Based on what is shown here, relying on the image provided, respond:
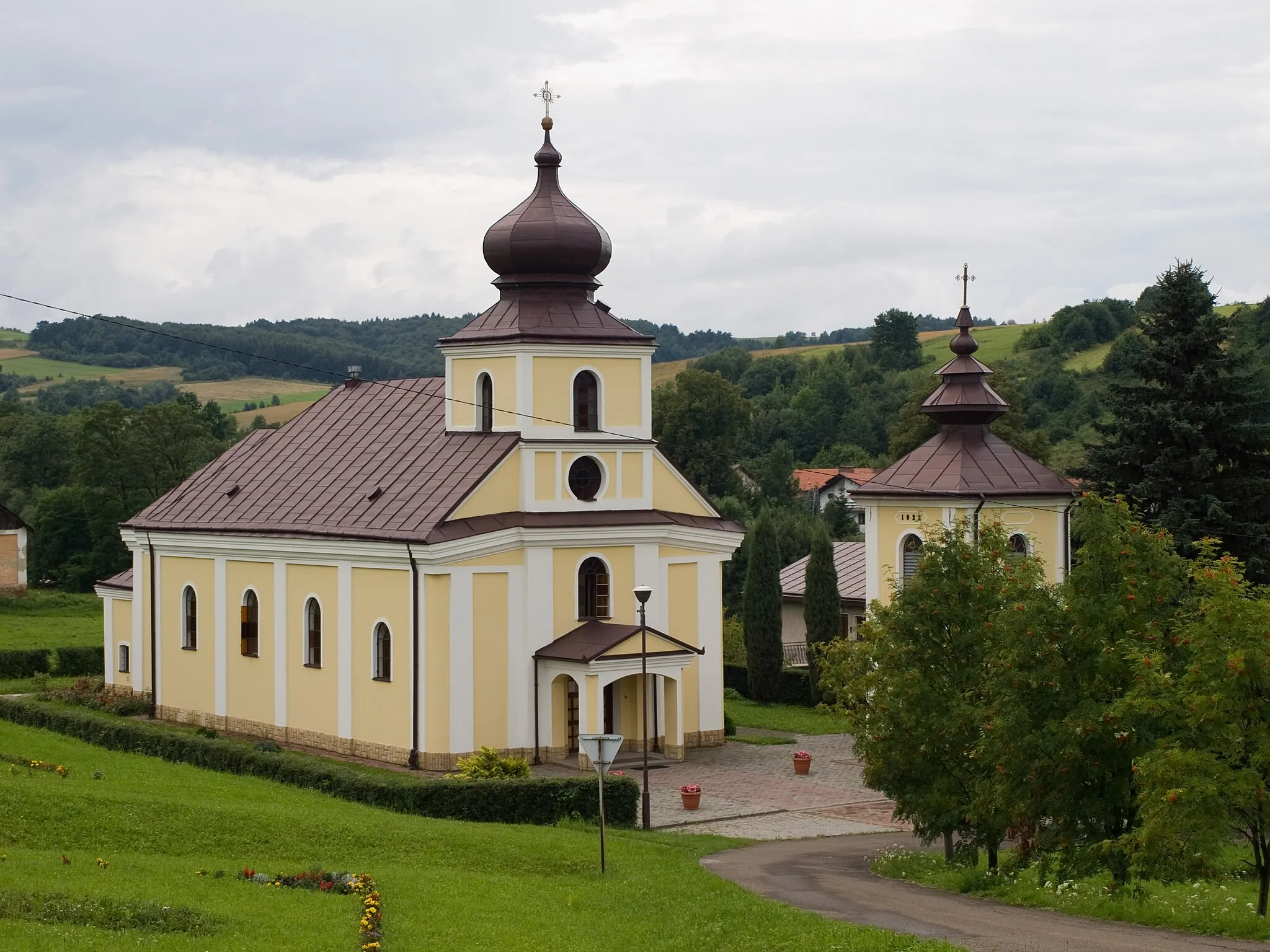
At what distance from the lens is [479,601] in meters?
33.4

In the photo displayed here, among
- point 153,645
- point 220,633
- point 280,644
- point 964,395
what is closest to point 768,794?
point 964,395

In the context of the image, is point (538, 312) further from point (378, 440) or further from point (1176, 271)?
point (1176, 271)

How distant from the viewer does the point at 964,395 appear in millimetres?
37125

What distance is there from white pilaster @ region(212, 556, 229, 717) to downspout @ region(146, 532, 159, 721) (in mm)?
2793

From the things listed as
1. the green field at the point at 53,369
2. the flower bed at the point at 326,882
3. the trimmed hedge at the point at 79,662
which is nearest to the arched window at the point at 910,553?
the flower bed at the point at 326,882

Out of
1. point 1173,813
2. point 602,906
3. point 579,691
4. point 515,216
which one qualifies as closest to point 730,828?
point 579,691

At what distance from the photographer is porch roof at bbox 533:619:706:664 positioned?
3322 cm

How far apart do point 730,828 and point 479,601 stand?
26.0ft

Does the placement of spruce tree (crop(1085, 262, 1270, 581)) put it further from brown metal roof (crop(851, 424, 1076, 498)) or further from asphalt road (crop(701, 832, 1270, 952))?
asphalt road (crop(701, 832, 1270, 952))

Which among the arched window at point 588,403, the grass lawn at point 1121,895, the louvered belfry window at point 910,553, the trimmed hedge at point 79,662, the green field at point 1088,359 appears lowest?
the grass lawn at point 1121,895

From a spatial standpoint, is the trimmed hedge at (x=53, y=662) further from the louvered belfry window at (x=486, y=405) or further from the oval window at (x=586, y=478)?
the oval window at (x=586, y=478)

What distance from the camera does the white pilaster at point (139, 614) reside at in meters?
41.4

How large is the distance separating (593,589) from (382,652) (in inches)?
175

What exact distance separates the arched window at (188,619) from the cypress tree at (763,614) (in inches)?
559
